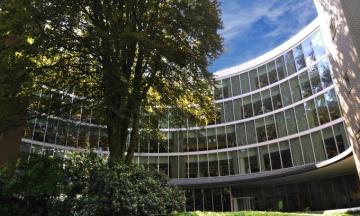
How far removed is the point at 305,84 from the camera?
34344 millimetres

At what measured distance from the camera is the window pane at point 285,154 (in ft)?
115

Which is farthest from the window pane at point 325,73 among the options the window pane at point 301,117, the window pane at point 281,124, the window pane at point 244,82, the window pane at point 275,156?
the window pane at point 244,82

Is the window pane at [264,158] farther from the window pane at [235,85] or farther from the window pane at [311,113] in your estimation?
the window pane at [235,85]

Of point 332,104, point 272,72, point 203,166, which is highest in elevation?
point 272,72

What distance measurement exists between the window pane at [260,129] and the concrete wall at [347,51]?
66.5ft

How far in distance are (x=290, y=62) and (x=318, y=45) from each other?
4.62 m

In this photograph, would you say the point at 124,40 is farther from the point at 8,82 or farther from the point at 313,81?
the point at 313,81

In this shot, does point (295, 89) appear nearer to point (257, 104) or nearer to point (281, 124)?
point (281, 124)

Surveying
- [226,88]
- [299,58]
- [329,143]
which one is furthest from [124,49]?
[226,88]

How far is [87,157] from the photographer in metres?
11.9

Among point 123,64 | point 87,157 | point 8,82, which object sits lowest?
point 87,157

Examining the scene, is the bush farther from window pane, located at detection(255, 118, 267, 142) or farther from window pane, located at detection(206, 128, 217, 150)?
window pane, located at detection(206, 128, 217, 150)

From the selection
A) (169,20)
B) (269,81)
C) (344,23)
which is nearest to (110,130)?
(169,20)

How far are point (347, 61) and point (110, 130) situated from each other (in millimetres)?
10845
